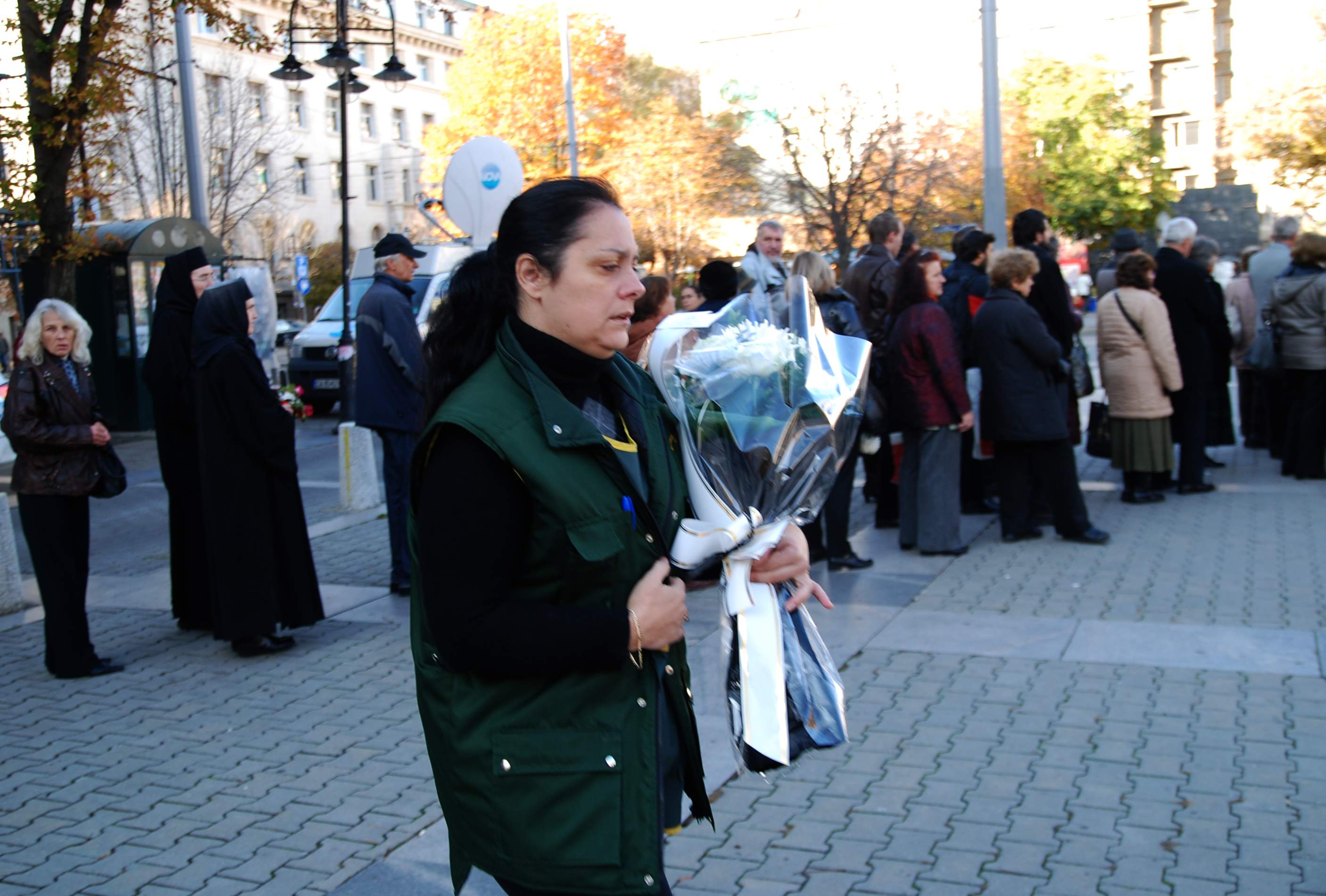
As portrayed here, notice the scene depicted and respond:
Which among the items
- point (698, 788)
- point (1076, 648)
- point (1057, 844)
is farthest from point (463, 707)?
point (1076, 648)

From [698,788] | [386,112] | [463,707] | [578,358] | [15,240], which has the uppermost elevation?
[386,112]

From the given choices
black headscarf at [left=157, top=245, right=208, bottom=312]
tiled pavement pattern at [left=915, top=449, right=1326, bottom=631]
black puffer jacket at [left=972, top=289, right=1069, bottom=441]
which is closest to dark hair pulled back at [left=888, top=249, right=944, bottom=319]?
black puffer jacket at [left=972, top=289, right=1069, bottom=441]

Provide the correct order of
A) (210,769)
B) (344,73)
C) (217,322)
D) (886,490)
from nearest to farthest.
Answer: (210,769) → (217,322) → (886,490) → (344,73)

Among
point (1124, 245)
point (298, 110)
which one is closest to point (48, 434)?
point (1124, 245)

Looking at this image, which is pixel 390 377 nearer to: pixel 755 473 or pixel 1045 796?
pixel 1045 796

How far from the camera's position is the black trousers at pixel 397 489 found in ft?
25.7

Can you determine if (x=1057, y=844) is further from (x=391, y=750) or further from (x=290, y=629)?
(x=290, y=629)

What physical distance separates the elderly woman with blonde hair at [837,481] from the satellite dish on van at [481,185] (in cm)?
239

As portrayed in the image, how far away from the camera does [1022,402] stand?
857 centimetres

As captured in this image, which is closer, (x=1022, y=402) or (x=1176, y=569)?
(x=1176, y=569)

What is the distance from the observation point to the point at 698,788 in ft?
8.14

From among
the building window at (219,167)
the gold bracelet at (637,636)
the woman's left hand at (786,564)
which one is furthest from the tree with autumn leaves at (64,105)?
the building window at (219,167)

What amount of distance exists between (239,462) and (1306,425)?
28.2 feet

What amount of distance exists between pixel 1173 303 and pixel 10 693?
8.69 meters
